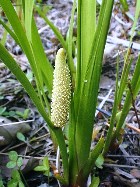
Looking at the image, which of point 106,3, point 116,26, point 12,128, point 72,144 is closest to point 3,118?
point 12,128

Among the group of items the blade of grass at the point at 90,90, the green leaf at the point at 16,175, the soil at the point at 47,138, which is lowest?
the soil at the point at 47,138

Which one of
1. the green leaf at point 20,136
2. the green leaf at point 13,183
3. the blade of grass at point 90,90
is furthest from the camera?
the green leaf at point 20,136

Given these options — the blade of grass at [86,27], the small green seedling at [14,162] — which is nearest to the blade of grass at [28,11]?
the blade of grass at [86,27]

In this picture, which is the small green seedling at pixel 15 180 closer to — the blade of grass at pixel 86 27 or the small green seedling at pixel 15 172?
the small green seedling at pixel 15 172

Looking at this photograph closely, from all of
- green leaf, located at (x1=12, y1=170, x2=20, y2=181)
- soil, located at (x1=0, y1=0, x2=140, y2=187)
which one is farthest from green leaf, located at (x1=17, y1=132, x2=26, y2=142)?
green leaf, located at (x1=12, y1=170, x2=20, y2=181)

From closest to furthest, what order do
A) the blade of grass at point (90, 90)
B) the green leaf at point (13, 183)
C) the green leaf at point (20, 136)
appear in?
the blade of grass at point (90, 90) < the green leaf at point (13, 183) < the green leaf at point (20, 136)

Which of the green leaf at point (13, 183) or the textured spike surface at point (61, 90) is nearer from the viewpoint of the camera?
the textured spike surface at point (61, 90)

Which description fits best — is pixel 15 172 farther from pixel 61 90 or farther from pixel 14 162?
pixel 61 90

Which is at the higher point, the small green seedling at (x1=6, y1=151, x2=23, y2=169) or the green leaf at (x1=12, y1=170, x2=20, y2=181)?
the small green seedling at (x1=6, y1=151, x2=23, y2=169)

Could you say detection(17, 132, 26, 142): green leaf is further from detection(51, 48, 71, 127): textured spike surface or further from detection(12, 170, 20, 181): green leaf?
detection(51, 48, 71, 127): textured spike surface

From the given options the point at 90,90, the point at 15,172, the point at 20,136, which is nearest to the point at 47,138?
the point at 20,136
